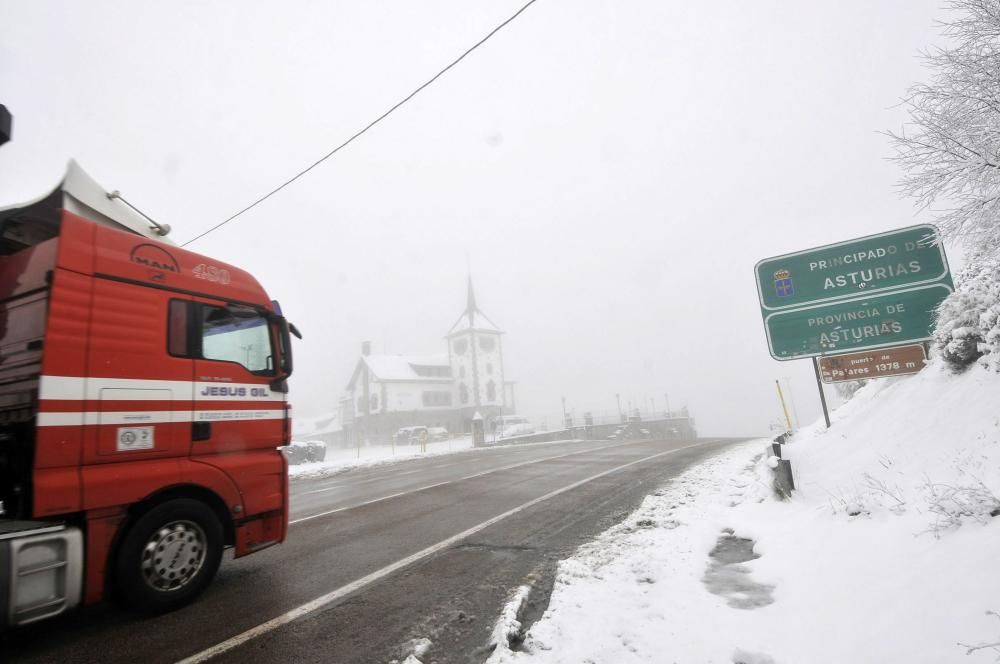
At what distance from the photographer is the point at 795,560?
423cm

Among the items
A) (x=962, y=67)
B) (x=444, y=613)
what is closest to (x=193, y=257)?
(x=444, y=613)

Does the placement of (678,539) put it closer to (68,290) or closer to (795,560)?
(795,560)

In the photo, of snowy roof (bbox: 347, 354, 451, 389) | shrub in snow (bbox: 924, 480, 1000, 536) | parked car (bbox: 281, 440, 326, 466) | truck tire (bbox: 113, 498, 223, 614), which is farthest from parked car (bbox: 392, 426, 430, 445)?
shrub in snow (bbox: 924, 480, 1000, 536)

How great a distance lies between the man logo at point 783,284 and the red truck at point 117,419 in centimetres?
828

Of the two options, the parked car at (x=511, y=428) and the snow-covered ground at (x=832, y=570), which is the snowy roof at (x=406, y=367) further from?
the snow-covered ground at (x=832, y=570)

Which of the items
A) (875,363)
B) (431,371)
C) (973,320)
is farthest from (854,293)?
(431,371)

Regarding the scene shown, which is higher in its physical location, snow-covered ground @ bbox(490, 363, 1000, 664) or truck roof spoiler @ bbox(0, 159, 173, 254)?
truck roof spoiler @ bbox(0, 159, 173, 254)

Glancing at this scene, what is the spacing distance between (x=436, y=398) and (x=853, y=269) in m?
48.7

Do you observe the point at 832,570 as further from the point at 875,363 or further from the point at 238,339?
the point at 238,339

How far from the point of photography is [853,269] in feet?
24.3

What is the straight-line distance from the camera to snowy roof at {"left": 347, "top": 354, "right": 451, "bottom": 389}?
51.2 meters

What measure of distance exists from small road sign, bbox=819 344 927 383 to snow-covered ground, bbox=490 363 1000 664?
0.91 meters

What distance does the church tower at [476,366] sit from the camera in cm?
5400

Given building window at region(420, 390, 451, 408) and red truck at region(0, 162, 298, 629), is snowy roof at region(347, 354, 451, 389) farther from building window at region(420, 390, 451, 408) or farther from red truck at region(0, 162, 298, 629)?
red truck at region(0, 162, 298, 629)
